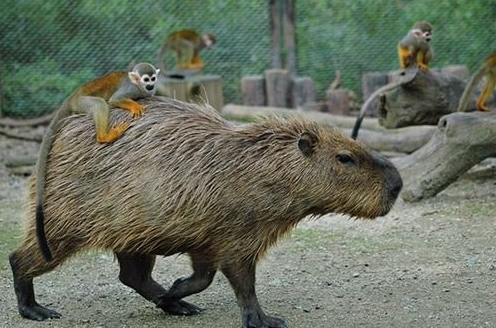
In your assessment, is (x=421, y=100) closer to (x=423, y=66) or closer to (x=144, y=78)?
(x=423, y=66)

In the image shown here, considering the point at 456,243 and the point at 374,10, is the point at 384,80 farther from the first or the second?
the point at 456,243

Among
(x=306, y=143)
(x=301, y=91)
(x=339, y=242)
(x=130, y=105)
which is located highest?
(x=130, y=105)

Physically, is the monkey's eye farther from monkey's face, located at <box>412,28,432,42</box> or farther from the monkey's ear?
monkey's face, located at <box>412,28,432,42</box>

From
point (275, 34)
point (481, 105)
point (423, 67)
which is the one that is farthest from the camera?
point (275, 34)

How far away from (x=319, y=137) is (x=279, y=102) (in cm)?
771

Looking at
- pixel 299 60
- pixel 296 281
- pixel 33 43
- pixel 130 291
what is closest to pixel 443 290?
pixel 296 281

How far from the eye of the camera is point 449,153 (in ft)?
28.6

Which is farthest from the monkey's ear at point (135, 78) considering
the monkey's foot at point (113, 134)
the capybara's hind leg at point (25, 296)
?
the capybara's hind leg at point (25, 296)

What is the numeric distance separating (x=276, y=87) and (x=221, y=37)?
1618mm

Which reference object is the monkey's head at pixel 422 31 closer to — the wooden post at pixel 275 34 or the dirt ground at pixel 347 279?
the dirt ground at pixel 347 279

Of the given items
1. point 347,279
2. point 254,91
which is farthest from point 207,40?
point 347,279

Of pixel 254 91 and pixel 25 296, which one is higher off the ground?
pixel 25 296

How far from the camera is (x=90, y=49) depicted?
14484mm

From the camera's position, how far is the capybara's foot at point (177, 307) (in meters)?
6.27
